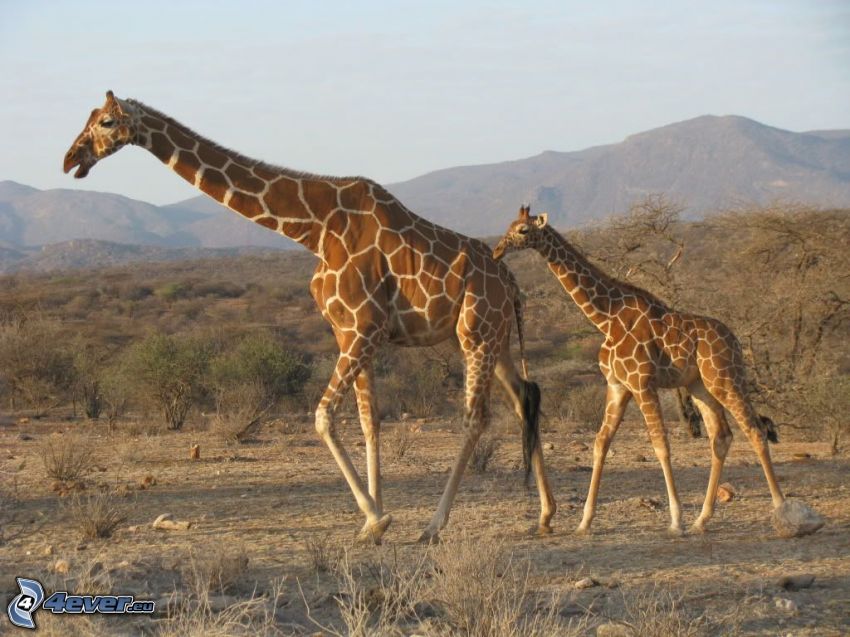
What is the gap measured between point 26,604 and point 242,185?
4.48 meters

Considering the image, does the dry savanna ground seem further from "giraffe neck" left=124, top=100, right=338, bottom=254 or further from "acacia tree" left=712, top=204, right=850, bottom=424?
"giraffe neck" left=124, top=100, right=338, bottom=254

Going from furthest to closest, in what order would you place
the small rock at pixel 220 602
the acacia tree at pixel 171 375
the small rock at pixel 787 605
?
1. the acacia tree at pixel 171 375
2. the small rock at pixel 787 605
3. the small rock at pixel 220 602

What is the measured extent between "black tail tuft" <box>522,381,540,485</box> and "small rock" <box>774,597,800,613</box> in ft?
10.9

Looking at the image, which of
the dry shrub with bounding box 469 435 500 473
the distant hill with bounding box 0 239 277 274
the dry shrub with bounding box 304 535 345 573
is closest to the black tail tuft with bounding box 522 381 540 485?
the dry shrub with bounding box 304 535 345 573

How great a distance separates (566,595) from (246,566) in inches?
88.5

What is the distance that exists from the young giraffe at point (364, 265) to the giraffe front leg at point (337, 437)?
0.01 m

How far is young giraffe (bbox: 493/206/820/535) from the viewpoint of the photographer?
9664 millimetres

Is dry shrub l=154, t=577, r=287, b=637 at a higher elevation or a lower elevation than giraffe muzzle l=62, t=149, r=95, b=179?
lower

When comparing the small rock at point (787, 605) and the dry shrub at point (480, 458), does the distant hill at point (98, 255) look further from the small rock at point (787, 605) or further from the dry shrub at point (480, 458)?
the small rock at point (787, 605)

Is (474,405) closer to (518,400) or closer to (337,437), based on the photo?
(518,400)

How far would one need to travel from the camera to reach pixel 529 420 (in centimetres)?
988

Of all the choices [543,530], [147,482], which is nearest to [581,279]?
[543,530]

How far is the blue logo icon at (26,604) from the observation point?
5.71m

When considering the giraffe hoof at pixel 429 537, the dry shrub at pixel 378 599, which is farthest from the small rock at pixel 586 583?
the giraffe hoof at pixel 429 537
